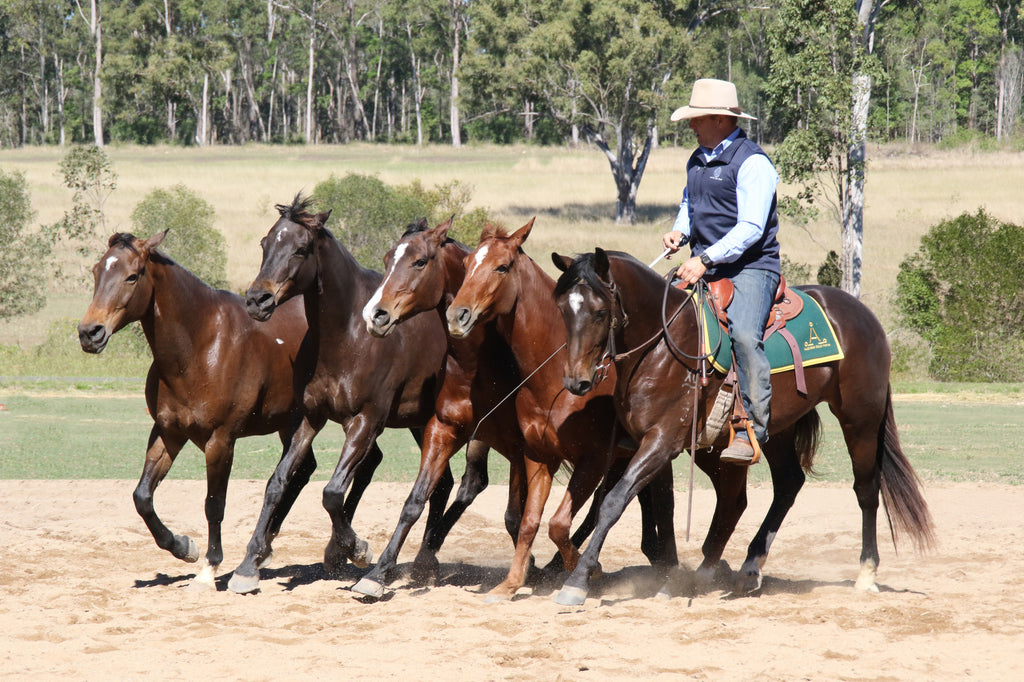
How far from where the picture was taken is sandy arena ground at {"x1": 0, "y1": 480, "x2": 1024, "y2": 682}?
5641 mm

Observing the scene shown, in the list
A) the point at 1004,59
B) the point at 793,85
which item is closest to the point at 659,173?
the point at 1004,59

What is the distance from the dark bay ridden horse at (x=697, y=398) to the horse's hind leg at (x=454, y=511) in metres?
1.39

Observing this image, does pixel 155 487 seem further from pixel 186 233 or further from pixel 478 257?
pixel 186 233

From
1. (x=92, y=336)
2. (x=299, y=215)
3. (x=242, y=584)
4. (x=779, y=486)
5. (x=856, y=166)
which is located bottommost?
(x=242, y=584)

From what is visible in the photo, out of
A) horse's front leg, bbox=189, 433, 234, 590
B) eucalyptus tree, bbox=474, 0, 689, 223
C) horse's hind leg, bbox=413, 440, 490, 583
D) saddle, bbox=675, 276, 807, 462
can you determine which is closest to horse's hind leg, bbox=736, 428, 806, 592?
saddle, bbox=675, 276, 807, 462

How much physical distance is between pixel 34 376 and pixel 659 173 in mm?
47027

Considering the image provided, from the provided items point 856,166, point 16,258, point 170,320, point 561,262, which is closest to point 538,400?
point 561,262

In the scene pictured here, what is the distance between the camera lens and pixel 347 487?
7.39 meters

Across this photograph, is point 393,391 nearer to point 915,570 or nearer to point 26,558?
point 26,558

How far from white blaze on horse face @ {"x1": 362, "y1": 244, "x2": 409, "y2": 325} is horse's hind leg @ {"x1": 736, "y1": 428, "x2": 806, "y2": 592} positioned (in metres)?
3.35

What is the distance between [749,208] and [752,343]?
878 millimetres

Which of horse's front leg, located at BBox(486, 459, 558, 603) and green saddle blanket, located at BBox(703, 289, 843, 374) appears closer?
green saddle blanket, located at BBox(703, 289, 843, 374)

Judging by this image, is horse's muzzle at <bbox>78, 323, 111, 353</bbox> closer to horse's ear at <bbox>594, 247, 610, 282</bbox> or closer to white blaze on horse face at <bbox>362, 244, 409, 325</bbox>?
white blaze on horse face at <bbox>362, 244, 409, 325</bbox>

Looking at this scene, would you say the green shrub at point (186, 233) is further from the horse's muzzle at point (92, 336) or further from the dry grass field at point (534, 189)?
the horse's muzzle at point (92, 336)
